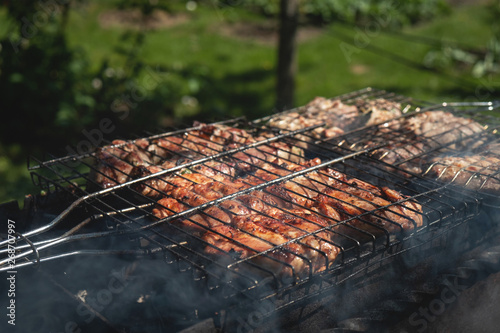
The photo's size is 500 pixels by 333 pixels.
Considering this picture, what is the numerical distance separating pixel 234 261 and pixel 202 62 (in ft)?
25.5

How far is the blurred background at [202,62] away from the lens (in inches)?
298

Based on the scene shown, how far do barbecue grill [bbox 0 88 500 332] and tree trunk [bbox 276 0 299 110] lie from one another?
3.82 m

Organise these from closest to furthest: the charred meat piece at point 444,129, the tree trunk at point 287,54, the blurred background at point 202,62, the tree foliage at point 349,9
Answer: the charred meat piece at point 444,129 < the tree trunk at point 287,54 < the blurred background at point 202,62 < the tree foliage at point 349,9

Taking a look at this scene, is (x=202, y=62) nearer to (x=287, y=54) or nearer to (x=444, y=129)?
(x=287, y=54)

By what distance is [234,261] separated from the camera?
2861 mm

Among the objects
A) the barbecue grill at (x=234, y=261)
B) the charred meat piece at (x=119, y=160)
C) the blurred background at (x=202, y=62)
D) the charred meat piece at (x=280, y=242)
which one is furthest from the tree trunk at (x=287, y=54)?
the charred meat piece at (x=280, y=242)

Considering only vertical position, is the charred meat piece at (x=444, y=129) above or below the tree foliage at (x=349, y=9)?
below

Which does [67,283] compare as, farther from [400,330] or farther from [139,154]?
[400,330]

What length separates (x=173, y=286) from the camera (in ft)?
10.2

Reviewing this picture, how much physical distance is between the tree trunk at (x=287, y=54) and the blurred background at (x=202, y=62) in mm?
15

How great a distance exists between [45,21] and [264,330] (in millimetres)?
6490

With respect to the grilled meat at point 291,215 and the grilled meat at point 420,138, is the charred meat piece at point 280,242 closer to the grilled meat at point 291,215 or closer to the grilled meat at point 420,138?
the grilled meat at point 291,215

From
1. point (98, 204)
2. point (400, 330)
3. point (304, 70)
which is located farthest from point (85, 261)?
point (304, 70)

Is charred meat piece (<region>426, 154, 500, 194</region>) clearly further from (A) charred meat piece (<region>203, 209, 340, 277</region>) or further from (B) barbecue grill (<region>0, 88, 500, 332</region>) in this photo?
(A) charred meat piece (<region>203, 209, 340, 277</region>)
